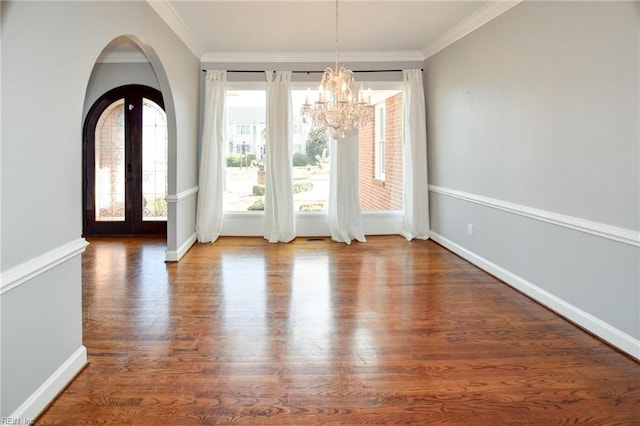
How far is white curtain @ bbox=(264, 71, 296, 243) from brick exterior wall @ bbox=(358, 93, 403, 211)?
1.35 meters

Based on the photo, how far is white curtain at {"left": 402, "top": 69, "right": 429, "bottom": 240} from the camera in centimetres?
591

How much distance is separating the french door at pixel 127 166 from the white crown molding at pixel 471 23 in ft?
13.9

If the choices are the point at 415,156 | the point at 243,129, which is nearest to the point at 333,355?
the point at 415,156

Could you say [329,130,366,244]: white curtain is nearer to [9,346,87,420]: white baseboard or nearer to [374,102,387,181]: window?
[374,102,387,181]: window

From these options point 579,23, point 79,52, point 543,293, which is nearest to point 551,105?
point 579,23

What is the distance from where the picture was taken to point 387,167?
6.54 metres

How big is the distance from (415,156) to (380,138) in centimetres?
101

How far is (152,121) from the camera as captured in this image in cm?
626

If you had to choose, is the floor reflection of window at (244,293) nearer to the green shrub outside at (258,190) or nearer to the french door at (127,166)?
the green shrub outside at (258,190)

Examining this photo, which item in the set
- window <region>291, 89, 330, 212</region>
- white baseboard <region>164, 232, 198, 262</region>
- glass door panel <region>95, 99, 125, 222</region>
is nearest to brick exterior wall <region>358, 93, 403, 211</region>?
window <region>291, 89, 330, 212</region>

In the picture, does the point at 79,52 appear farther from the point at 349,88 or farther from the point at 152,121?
the point at 152,121

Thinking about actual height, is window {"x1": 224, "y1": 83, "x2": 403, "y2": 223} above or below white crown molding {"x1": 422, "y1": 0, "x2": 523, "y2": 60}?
below

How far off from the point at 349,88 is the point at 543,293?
258 cm

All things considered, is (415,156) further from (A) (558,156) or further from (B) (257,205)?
(A) (558,156)
